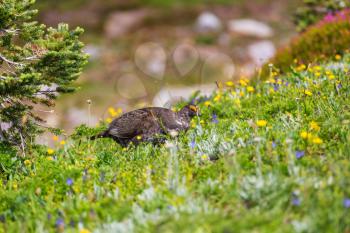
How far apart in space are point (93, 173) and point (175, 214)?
1.51 meters

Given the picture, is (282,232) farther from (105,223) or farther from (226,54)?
(226,54)

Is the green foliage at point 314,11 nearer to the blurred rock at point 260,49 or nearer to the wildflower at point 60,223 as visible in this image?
the blurred rock at point 260,49

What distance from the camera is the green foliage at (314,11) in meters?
15.6

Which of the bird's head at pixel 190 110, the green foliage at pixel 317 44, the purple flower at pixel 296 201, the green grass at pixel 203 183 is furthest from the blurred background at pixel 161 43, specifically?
the purple flower at pixel 296 201

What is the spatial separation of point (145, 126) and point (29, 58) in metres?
1.80

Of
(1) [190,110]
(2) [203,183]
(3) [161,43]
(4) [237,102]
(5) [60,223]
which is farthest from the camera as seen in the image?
(3) [161,43]

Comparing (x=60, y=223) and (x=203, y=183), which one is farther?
(x=203, y=183)

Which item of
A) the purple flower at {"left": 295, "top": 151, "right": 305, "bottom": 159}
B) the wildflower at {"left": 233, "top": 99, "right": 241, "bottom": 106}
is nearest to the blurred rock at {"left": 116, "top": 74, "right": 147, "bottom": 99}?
the wildflower at {"left": 233, "top": 99, "right": 241, "bottom": 106}

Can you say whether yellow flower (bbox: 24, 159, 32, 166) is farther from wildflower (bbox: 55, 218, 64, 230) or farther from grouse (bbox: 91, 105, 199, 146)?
wildflower (bbox: 55, 218, 64, 230)

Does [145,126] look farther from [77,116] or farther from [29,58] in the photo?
[77,116]

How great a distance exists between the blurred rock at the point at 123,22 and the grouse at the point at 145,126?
25637 millimetres

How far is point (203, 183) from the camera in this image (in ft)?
15.9

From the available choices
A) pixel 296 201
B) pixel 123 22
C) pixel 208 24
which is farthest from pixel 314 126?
pixel 123 22

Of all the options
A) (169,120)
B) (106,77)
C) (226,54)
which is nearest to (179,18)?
(226,54)
